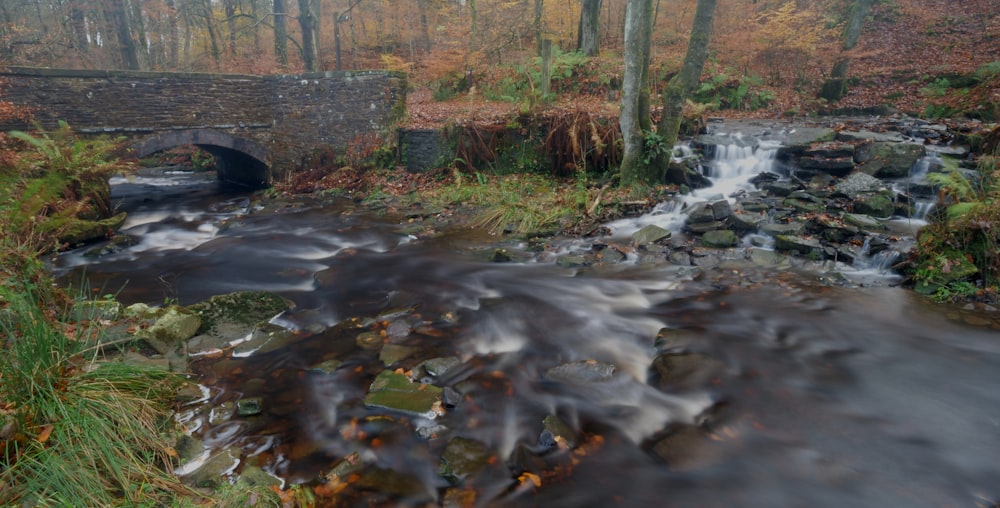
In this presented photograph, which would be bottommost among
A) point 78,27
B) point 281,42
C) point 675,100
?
point 675,100

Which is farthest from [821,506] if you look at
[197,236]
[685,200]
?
[197,236]

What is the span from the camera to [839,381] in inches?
179

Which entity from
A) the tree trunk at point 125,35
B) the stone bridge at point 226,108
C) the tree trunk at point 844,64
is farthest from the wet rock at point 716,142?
the tree trunk at point 125,35

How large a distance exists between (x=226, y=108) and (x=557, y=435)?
14.2 meters

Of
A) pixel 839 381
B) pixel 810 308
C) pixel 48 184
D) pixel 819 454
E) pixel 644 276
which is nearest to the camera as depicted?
pixel 819 454

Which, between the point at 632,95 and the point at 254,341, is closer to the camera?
the point at 254,341

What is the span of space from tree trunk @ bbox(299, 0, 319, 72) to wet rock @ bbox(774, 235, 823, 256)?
17.6m

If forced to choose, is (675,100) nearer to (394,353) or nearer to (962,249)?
(962,249)

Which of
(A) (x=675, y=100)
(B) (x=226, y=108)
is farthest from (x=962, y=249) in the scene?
(B) (x=226, y=108)

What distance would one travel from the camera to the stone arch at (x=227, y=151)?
13.2 meters

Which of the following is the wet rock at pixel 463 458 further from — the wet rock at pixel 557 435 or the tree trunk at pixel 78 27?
the tree trunk at pixel 78 27

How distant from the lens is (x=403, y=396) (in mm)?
4430

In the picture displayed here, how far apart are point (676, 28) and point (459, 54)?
32.5 feet

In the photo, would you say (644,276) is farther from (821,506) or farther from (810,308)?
(821,506)
